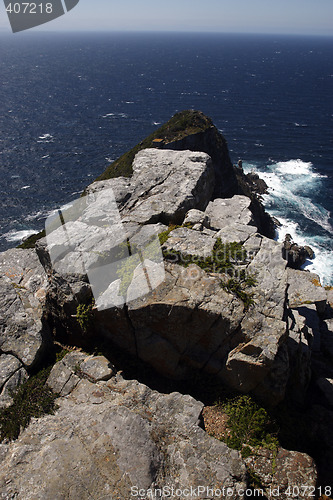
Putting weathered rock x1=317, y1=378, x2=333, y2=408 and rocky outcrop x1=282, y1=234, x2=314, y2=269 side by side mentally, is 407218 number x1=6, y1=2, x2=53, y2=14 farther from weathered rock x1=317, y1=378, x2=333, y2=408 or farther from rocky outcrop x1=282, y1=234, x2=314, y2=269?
rocky outcrop x1=282, y1=234, x2=314, y2=269

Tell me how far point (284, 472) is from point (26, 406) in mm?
9294

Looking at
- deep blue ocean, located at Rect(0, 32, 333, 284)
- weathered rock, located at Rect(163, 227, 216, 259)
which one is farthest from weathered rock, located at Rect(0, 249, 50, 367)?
deep blue ocean, located at Rect(0, 32, 333, 284)

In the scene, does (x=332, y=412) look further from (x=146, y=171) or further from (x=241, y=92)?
(x=241, y=92)

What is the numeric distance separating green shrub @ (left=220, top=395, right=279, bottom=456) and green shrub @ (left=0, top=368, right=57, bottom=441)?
6.50m

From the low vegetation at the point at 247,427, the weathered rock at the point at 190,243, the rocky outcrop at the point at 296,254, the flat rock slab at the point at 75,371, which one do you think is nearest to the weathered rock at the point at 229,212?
the weathered rock at the point at 190,243

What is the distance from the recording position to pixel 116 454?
1007cm

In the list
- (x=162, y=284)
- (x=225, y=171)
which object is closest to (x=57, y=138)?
(x=225, y=171)

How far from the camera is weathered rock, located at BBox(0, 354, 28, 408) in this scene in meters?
12.3

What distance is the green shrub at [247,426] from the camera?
11.9 m

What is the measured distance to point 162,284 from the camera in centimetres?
1404

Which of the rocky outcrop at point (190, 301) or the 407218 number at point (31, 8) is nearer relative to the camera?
the 407218 number at point (31, 8)

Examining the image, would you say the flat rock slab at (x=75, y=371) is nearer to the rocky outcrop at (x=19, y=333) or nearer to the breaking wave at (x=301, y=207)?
the rocky outcrop at (x=19, y=333)

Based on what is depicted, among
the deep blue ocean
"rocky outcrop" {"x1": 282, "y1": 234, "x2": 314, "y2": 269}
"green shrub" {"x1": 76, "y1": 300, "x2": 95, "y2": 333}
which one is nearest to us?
"green shrub" {"x1": 76, "y1": 300, "x2": 95, "y2": 333}

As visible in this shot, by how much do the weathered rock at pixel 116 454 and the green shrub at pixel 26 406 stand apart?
334 mm
